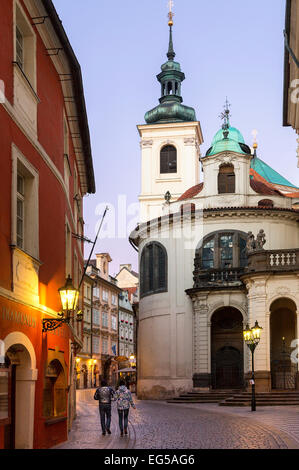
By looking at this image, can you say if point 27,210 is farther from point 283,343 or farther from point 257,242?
point 283,343

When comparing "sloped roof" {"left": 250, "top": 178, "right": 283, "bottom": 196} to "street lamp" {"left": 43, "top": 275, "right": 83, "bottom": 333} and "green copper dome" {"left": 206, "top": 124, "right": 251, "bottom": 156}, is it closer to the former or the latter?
"green copper dome" {"left": 206, "top": 124, "right": 251, "bottom": 156}

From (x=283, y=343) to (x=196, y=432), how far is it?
21.6m

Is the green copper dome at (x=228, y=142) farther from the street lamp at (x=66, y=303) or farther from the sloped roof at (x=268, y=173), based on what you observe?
the street lamp at (x=66, y=303)

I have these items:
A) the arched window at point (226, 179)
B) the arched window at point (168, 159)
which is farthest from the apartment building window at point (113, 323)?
the arched window at point (226, 179)

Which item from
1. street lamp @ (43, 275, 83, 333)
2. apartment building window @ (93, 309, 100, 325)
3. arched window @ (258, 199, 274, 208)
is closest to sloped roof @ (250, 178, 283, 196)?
arched window @ (258, 199, 274, 208)

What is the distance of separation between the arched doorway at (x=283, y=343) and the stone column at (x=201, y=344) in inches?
143

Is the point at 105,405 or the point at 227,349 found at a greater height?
the point at 227,349

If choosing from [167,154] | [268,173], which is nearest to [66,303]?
[268,173]

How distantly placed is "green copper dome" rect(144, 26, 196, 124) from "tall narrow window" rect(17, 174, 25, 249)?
2019 inches

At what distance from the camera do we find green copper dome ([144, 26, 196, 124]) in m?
66.0

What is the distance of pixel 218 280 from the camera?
42.4 metres

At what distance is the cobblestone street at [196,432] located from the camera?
16.9m
